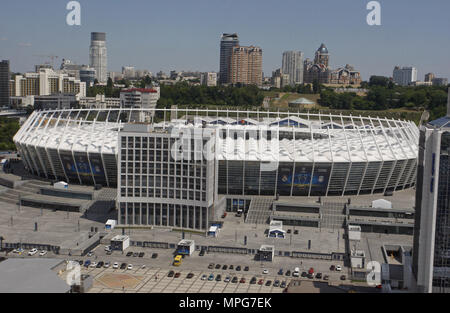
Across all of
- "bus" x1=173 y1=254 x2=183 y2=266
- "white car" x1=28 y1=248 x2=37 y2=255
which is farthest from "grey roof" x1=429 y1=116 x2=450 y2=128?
"white car" x1=28 y1=248 x2=37 y2=255

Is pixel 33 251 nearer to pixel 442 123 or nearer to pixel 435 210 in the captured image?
Answer: pixel 435 210

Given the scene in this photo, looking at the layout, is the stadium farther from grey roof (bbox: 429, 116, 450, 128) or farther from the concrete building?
grey roof (bbox: 429, 116, 450, 128)

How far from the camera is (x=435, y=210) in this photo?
4703cm

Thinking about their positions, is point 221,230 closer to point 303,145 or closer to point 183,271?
point 183,271

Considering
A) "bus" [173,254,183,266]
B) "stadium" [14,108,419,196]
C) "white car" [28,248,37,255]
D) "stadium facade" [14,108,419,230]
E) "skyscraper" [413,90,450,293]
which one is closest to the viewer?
"skyscraper" [413,90,450,293]

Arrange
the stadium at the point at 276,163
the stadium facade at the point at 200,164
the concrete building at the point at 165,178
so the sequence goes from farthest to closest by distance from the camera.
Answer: the stadium at the point at 276,163, the stadium facade at the point at 200,164, the concrete building at the point at 165,178

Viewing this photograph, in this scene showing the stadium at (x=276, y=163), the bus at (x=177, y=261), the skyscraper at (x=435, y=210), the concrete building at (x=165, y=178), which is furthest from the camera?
the stadium at (x=276, y=163)

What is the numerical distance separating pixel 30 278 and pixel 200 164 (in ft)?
91.3

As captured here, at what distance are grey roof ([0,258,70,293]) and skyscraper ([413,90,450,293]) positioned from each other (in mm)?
29511

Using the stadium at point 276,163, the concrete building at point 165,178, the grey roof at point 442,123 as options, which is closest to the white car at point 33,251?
the concrete building at point 165,178

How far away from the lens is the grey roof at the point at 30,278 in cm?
4662

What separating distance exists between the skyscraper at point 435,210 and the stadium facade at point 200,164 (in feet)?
98.0

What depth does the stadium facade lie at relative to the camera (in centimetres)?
7200

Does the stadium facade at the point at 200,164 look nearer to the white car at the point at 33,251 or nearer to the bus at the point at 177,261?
the bus at the point at 177,261
